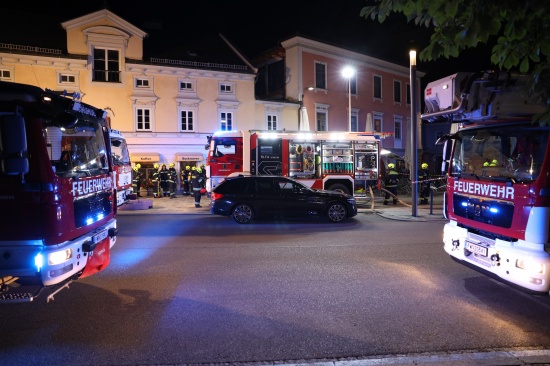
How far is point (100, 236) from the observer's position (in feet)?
18.4

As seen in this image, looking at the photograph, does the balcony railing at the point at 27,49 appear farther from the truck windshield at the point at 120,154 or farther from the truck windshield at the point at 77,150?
the truck windshield at the point at 77,150

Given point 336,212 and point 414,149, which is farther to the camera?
point 414,149

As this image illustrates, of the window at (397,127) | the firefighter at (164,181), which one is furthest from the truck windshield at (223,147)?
the window at (397,127)

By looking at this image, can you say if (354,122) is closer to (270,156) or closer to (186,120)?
(186,120)

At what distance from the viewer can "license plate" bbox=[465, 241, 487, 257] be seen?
215 inches

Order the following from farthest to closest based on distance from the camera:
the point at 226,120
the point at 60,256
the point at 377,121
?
1. the point at 377,121
2. the point at 226,120
3. the point at 60,256

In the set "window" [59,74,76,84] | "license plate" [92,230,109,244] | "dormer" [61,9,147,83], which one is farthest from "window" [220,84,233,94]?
"license plate" [92,230,109,244]

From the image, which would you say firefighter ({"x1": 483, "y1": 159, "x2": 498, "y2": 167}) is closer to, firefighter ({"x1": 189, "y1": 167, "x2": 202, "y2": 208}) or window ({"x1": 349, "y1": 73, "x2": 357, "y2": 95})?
firefighter ({"x1": 189, "y1": 167, "x2": 202, "y2": 208})

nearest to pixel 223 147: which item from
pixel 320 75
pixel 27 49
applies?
pixel 27 49

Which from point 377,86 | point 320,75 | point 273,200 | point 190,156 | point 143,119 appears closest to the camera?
point 273,200

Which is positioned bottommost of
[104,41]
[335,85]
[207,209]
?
[207,209]

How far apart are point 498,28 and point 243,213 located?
9.54 meters

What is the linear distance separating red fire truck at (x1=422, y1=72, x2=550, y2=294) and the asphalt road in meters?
0.68

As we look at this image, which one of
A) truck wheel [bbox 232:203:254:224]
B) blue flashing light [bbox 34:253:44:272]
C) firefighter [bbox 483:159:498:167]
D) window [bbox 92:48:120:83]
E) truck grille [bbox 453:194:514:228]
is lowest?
truck wheel [bbox 232:203:254:224]
